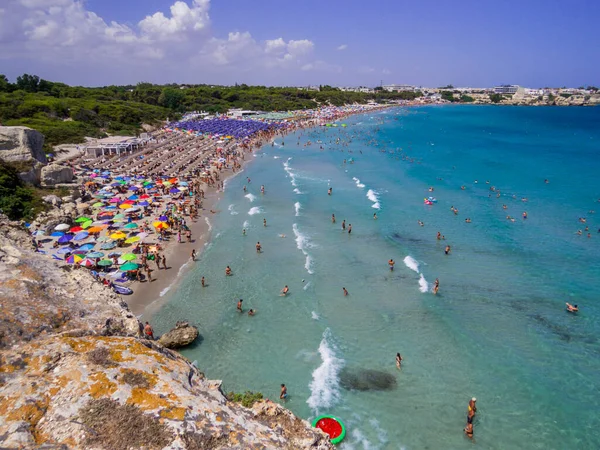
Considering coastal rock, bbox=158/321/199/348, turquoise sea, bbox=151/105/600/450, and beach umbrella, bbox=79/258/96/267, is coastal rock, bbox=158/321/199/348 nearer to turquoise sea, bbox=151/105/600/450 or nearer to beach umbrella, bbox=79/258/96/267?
turquoise sea, bbox=151/105/600/450

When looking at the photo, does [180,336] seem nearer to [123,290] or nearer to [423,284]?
[123,290]

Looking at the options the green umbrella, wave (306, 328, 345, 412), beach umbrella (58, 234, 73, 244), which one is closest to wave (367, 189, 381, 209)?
wave (306, 328, 345, 412)

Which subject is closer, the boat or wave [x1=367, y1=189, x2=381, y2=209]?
the boat

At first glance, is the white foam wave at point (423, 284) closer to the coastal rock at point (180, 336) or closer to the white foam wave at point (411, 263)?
the white foam wave at point (411, 263)

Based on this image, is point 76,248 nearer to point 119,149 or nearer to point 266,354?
point 266,354

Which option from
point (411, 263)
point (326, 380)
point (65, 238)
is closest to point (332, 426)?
point (326, 380)
